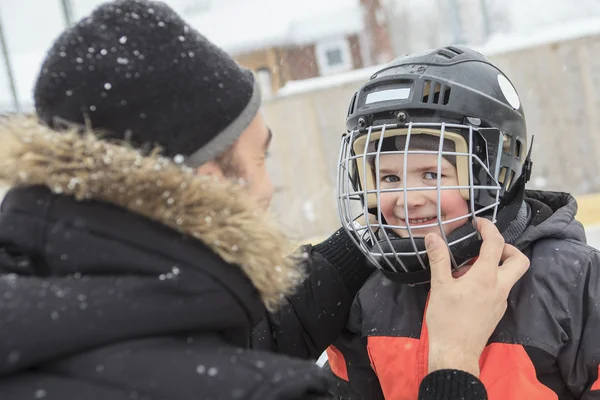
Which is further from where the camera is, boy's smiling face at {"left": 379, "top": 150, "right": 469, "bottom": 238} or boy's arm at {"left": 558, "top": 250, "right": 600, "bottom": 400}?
boy's smiling face at {"left": 379, "top": 150, "right": 469, "bottom": 238}

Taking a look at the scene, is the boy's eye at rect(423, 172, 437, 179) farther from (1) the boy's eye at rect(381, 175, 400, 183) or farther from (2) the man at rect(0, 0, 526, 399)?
(2) the man at rect(0, 0, 526, 399)

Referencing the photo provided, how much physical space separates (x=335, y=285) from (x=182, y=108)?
1.00 meters

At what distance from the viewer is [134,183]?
1.10 metres

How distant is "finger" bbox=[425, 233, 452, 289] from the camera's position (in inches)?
65.4

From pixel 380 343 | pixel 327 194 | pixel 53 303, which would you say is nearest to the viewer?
pixel 53 303

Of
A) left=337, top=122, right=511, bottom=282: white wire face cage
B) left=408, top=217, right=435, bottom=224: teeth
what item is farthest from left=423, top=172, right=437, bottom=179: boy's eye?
left=408, top=217, right=435, bottom=224: teeth

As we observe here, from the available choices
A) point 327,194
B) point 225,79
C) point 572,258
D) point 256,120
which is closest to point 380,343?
point 572,258

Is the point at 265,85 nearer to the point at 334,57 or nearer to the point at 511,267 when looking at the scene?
the point at 334,57

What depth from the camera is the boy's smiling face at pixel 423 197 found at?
71.8 inches

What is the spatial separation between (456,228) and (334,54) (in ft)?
46.6

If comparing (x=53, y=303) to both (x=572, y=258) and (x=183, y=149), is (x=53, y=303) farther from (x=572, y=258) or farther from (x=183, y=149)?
(x=572, y=258)

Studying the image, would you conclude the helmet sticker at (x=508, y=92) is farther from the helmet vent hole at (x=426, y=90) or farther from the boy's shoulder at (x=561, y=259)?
the boy's shoulder at (x=561, y=259)

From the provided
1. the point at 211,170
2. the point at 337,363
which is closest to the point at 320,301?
the point at 337,363

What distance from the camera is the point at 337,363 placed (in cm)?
214
